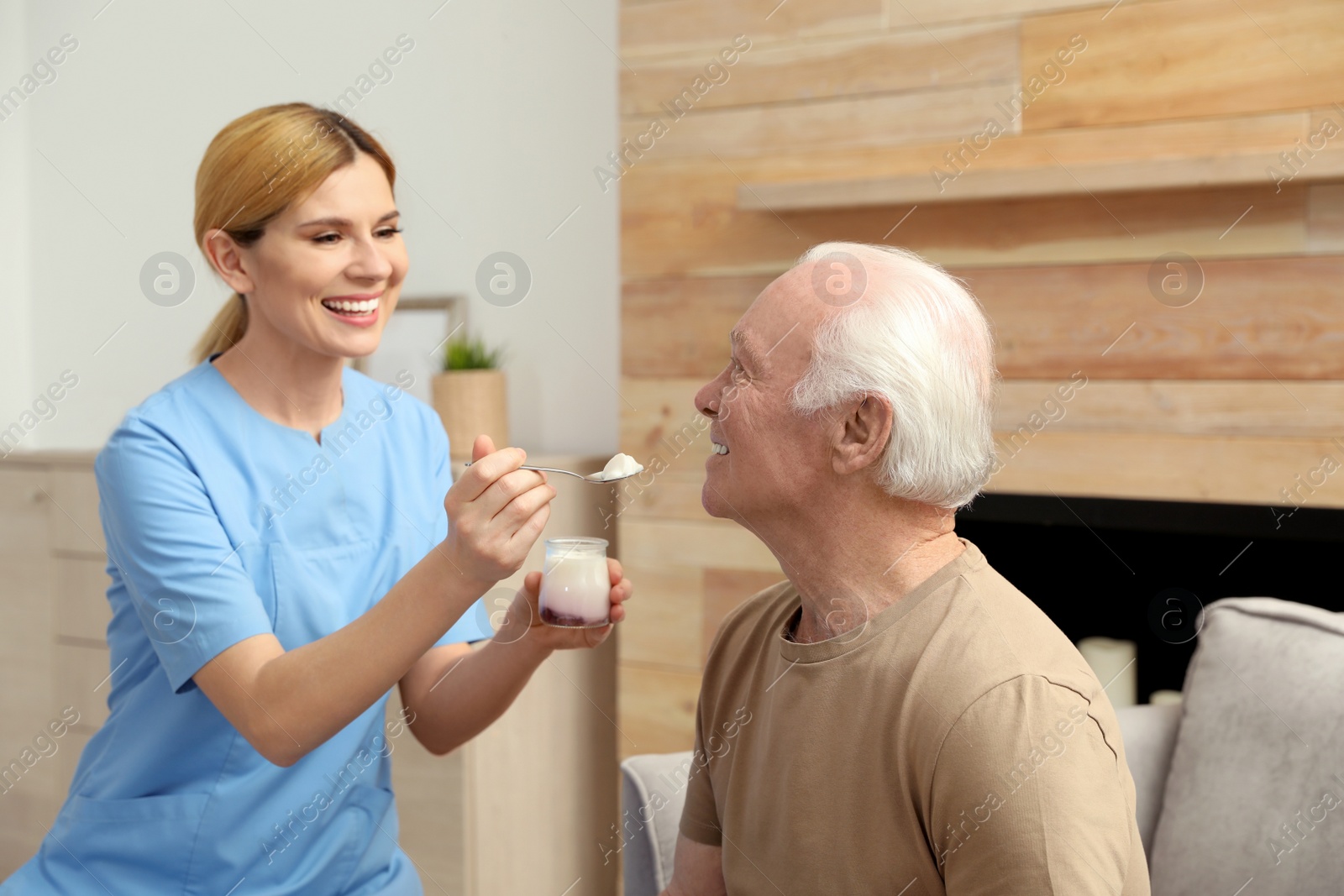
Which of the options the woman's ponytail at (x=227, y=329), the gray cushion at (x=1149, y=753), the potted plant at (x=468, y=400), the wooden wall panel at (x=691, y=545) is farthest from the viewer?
the potted plant at (x=468, y=400)

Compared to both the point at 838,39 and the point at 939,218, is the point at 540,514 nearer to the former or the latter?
the point at 939,218

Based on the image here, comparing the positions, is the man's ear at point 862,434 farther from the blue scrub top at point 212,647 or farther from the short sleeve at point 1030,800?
the blue scrub top at point 212,647

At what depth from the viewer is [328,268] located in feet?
4.62

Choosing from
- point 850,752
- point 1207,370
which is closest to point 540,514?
point 850,752

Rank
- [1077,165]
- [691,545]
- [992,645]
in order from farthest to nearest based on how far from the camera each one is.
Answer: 1. [691,545]
2. [1077,165]
3. [992,645]

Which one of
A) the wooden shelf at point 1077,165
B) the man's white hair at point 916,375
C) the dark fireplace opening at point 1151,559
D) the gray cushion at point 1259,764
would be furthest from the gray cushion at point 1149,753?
the wooden shelf at point 1077,165

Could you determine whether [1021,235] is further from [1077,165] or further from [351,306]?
[351,306]

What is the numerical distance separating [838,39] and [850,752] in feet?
5.37

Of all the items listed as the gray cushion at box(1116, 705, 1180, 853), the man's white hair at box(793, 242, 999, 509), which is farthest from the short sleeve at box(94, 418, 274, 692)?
the gray cushion at box(1116, 705, 1180, 853)

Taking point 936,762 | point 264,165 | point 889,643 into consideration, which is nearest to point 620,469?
point 889,643

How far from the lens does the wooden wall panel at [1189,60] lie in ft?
6.39

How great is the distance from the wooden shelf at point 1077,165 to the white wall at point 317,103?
847 millimetres

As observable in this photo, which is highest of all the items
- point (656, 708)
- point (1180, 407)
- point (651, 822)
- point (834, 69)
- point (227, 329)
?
point (834, 69)

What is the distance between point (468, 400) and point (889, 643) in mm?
1813
